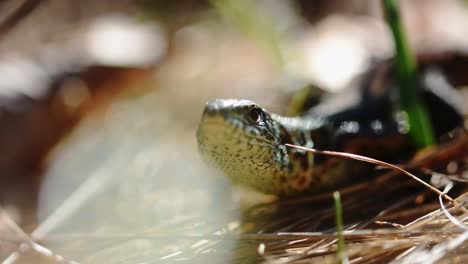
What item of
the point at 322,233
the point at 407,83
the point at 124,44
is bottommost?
the point at 322,233

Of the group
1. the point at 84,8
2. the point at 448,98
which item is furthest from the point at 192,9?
the point at 448,98

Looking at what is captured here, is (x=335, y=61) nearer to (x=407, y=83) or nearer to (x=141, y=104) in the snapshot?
(x=141, y=104)

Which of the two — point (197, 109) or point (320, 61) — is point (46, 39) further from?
point (320, 61)

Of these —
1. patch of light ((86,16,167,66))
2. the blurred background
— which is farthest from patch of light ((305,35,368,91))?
patch of light ((86,16,167,66))

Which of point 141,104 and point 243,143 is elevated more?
point 141,104

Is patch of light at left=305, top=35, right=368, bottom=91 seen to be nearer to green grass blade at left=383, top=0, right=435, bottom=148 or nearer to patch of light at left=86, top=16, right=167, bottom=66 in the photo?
green grass blade at left=383, top=0, right=435, bottom=148

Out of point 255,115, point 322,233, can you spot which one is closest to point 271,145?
point 255,115
